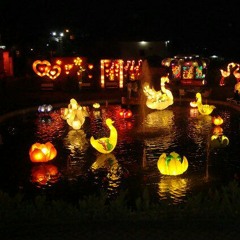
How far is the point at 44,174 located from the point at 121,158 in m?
2.84

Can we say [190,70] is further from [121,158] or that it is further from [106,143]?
[121,158]

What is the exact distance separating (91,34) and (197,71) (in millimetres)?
26146

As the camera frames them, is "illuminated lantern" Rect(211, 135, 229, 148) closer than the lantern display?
No

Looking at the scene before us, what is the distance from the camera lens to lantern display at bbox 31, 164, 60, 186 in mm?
13289

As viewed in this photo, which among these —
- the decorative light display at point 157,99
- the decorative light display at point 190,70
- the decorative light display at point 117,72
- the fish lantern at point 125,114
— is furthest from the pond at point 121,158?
the decorative light display at point 190,70

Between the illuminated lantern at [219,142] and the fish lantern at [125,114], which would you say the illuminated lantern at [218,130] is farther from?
the fish lantern at [125,114]

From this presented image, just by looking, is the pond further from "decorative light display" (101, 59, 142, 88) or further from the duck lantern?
"decorative light display" (101, 59, 142, 88)

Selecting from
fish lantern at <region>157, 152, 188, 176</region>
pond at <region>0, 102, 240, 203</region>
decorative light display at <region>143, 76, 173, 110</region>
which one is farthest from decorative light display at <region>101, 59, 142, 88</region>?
fish lantern at <region>157, 152, 188, 176</region>

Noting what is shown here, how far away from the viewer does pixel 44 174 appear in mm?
13930

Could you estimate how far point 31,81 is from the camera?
40.7 metres

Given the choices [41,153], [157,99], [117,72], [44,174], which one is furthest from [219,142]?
[117,72]

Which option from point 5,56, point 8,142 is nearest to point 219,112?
point 8,142

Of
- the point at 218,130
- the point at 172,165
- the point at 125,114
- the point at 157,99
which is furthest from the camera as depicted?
the point at 157,99

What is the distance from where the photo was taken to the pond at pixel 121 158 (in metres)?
12.6
